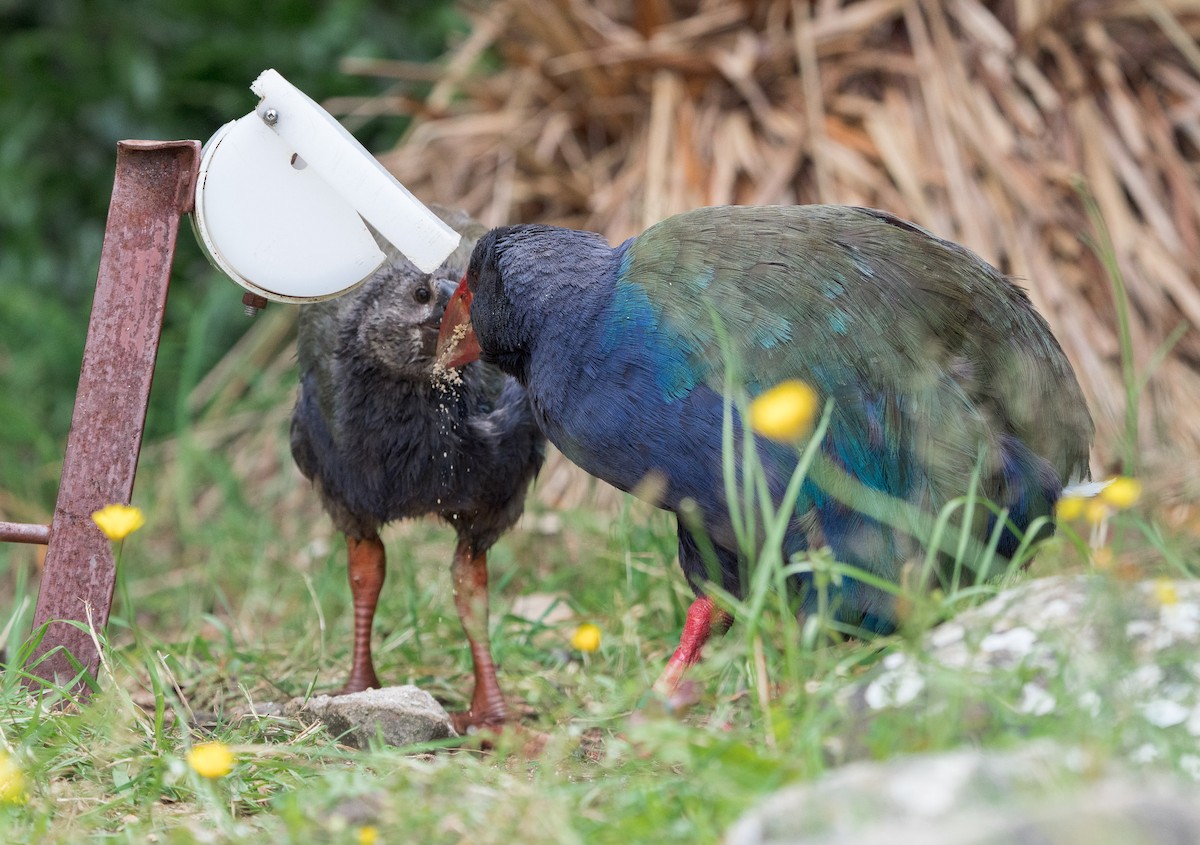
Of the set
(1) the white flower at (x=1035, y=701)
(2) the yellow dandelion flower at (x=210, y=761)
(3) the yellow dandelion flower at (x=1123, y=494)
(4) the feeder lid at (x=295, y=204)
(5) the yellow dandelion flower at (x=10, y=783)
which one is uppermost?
(4) the feeder lid at (x=295, y=204)

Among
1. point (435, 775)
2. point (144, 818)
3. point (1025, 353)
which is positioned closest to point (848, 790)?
point (435, 775)

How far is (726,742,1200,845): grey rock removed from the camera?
1287mm

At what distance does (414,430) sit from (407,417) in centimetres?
3

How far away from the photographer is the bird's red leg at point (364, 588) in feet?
10.4

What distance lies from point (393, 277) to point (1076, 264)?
233cm

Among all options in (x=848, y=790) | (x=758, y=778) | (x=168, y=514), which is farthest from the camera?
(x=168, y=514)

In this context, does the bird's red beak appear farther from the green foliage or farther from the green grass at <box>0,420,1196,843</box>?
the green foliage

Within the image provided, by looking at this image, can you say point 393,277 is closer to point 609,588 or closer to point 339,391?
point 339,391

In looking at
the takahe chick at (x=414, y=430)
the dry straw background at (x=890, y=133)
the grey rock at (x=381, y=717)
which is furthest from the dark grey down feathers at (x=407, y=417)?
the dry straw background at (x=890, y=133)

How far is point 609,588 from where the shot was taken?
3500mm

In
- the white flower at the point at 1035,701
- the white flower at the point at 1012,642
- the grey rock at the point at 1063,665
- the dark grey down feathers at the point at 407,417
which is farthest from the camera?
the dark grey down feathers at the point at 407,417

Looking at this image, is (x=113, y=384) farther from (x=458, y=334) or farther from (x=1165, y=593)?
(x=1165, y=593)

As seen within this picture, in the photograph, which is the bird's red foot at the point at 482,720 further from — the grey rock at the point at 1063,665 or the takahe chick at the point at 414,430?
the grey rock at the point at 1063,665

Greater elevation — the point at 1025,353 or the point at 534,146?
the point at 534,146
